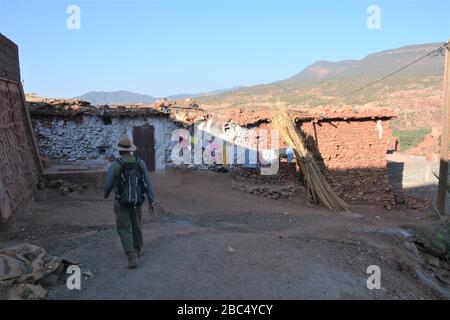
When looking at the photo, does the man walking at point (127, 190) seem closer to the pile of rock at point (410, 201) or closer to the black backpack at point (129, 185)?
the black backpack at point (129, 185)

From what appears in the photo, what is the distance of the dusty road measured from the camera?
465 cm

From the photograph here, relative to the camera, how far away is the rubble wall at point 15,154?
301 inches

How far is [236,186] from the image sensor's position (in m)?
13.1

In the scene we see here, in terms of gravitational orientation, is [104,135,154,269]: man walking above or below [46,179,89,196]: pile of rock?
above

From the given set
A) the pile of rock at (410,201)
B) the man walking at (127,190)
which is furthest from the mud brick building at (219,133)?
the man walking at (127,190)

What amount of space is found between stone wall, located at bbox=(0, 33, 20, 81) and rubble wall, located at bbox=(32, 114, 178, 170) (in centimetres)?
387

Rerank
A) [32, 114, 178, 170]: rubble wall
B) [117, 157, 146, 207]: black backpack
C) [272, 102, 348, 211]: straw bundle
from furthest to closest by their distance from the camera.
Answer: [32, 114, 178, 170]: rubble wall, [272, 102, 348, 211]: straw bundle, [117, 157, 146, 207]: black backpack

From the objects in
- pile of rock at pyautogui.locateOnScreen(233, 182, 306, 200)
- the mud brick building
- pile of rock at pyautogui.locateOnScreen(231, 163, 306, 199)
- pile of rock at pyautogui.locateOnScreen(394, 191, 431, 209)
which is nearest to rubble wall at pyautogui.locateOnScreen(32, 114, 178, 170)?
the mud brick building

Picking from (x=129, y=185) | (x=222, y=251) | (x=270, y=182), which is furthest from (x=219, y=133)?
(x=129, y=185)

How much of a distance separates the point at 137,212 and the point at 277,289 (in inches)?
76.5

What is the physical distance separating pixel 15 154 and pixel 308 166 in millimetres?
7283

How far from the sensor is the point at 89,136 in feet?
46.9

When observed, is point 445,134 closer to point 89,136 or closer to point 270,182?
point 270,182

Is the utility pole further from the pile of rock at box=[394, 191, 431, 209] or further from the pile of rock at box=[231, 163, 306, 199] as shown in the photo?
the pile of rock at box=[231, 163, 306, 199]
